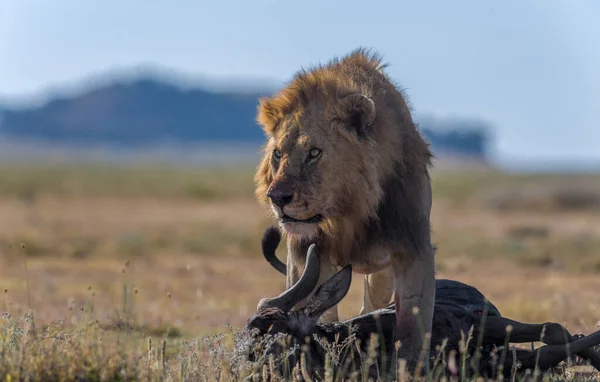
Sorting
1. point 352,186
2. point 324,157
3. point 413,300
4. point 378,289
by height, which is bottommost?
point 413,300

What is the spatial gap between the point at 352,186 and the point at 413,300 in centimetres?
77

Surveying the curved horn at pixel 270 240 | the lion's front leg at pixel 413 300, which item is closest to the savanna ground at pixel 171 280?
the curved horn at pixel 270 240

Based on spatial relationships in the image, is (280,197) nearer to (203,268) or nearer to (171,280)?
(171,280)

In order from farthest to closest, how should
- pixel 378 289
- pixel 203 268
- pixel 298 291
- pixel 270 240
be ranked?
pixel 203 268 → pixel 378 289 → pixel 270 240 → pixel 298 291

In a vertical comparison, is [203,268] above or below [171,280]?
above

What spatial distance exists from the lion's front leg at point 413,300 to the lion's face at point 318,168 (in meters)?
0.49

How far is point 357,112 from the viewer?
20.2 feet

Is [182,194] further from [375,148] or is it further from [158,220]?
[375,148]

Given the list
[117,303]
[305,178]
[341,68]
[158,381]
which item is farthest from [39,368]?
[117,303]

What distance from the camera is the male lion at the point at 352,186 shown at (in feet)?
19.7

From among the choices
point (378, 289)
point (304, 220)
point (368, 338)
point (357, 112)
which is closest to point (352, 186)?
point (304, 220)

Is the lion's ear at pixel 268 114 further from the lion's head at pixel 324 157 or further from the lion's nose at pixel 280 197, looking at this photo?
the lion's nose at pixel 280 197

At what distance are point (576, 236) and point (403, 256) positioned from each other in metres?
19.8

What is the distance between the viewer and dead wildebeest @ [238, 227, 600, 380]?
512 cm
